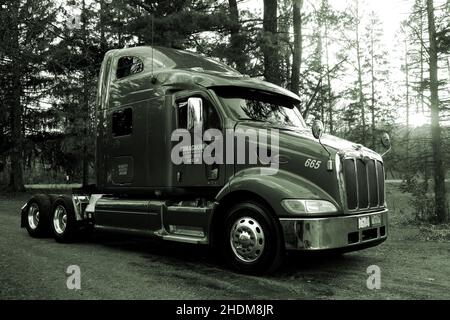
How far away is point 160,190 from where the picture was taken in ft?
23.4

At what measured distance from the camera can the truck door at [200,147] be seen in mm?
6320

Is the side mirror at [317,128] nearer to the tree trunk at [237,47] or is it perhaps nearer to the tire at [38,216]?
the tire at [38,216]

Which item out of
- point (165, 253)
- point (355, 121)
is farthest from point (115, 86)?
point (355, 121)

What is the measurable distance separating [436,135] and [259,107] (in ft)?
20.5

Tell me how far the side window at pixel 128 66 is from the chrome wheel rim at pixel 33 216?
3599 millimetres

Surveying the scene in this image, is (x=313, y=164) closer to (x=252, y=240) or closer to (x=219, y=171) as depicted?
(x=252, y=240)

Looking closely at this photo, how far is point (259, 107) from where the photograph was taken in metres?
6.80

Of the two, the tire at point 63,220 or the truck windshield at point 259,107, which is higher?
the truck windshield at point 259,107

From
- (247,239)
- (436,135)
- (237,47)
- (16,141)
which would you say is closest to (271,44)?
(237,47)

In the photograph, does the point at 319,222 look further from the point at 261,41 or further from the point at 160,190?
the point at 261,41

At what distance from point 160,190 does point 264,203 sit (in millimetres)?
2096

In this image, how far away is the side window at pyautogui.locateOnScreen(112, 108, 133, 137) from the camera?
7700 millimetres

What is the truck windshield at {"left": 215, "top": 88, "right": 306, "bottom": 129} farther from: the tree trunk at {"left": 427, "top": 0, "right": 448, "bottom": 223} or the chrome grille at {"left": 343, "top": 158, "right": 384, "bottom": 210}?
the tree trunk at {"left": 427, "top": 0, "right": 448, "bottom": 223}

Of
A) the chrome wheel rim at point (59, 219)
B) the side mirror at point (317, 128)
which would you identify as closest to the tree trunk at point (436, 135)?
the side mirror at point (317, 128)
